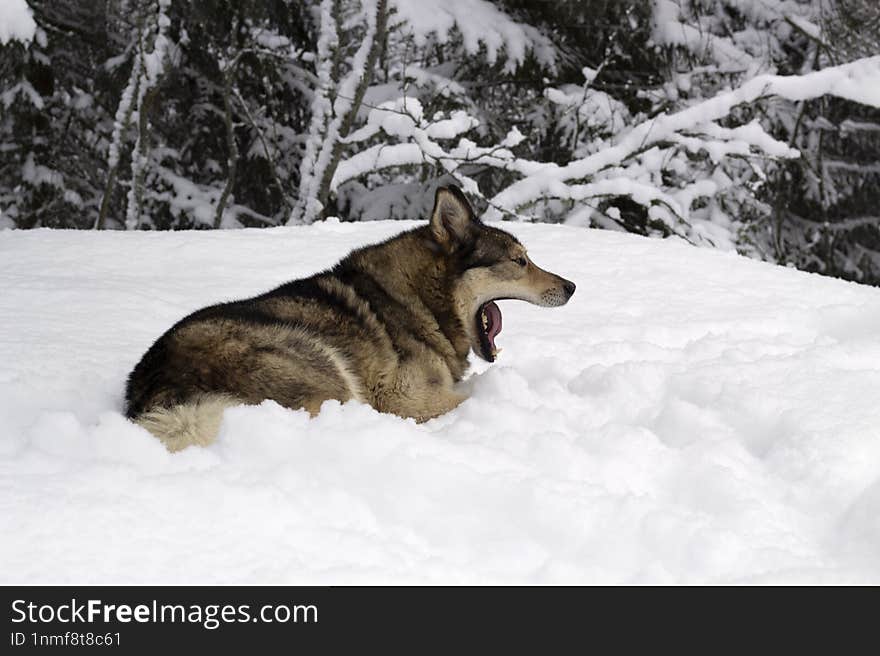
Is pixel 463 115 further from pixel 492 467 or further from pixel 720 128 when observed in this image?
pixel 492 467

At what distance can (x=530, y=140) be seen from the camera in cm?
1345

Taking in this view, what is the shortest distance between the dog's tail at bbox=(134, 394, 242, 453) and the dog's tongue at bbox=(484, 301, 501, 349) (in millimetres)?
1808

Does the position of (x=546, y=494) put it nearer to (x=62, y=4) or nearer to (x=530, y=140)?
(x=530, y=140)

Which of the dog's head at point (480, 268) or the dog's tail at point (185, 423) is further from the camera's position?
the dog's head at point (480, 268)

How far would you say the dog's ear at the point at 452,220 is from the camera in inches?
174

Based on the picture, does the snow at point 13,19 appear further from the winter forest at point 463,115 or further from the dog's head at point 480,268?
the winter forest at point 463,115

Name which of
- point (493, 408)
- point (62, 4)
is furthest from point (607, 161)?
point (62, 4)

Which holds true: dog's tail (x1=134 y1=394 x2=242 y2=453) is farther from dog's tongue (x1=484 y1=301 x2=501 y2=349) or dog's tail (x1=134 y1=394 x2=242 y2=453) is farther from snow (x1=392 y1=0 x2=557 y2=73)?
snow (x1=392 y1=0 x2=557 y2=73)

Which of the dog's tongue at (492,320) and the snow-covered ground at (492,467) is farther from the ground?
the snow-covered ground at (492,467)

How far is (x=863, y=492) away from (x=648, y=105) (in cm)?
1119

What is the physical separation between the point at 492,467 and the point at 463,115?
739 centimetres

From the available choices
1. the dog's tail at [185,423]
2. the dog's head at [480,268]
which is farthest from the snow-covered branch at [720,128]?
the dog's tail at [185,423]

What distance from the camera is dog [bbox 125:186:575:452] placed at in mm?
3330

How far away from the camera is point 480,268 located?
14.7 ft
